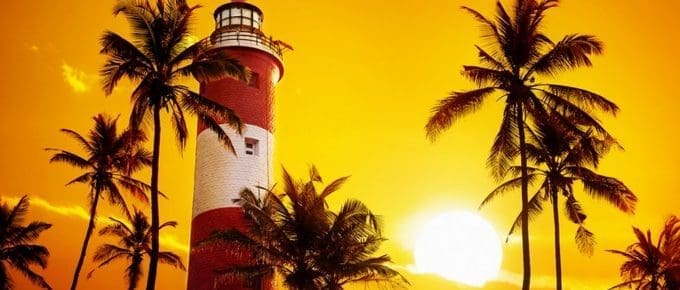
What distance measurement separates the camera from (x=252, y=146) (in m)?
41.0

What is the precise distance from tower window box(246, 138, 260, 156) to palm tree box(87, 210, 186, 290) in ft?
33.7

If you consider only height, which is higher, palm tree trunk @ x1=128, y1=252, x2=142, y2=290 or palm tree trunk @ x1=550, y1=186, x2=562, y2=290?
palm tree trunk @ x1=128, y1=252, x2=142, y2=290

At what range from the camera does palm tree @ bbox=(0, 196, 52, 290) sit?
1875 inches

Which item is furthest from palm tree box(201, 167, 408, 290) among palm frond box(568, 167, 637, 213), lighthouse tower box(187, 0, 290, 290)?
palm frond box(568, 167, 637, 213)

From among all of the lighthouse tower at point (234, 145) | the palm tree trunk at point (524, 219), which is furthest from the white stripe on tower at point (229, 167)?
Answer: the palm tree trunk at point (524, 219)

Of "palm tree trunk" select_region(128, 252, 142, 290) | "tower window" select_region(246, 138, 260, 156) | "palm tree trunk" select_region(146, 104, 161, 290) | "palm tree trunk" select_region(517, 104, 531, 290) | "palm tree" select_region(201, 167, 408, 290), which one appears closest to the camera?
"palm tree trunk" select_region(146, 104, 161, 290)

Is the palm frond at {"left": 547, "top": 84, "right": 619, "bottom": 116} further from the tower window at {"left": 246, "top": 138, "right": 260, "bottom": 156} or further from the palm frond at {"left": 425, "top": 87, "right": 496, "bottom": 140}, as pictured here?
the tower window at {"left": 246, "top": 138, "right": 260, "bottom": 156}

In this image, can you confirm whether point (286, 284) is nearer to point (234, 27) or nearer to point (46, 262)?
point (234, 27)

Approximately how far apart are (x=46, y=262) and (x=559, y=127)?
106ft

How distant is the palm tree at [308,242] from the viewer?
3278 centimetres

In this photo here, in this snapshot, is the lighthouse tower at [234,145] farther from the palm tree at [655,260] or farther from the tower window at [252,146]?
the palm tree at [655,260]

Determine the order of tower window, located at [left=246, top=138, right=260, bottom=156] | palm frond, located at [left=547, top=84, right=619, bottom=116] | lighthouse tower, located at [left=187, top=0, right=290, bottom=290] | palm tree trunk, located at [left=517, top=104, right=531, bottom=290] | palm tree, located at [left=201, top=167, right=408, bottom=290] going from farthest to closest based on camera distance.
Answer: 1. tower window, located at [left=246, top=138, right=260, bottom=156]
2. lighthouse tower, located at [left=187, top=0, right=290, bottom=290]
3. palm tree, located at [left=201, top=167, right=408, bottom=290]
4. palm frond, located at [left=547, top=84, right=619, bottom=116]
5. palm tree trunk, located at [left=517, top=104, right=531, bottom=290]

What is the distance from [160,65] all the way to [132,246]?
24651 mm

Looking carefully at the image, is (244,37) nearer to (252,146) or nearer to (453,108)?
(252,146)
